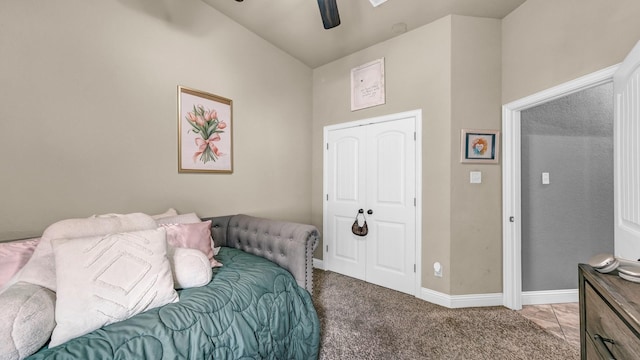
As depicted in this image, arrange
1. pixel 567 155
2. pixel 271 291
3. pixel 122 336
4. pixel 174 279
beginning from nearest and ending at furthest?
pixel 122 336, pixel 174 279, pixel 271 291, pixel 567 155

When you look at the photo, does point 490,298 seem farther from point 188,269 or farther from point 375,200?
point 188,269

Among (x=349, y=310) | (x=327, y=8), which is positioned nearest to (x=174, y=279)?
(x=349, y=310)

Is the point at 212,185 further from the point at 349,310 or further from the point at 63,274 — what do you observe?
the point at 349,310

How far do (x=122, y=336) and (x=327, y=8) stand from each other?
5.87ft

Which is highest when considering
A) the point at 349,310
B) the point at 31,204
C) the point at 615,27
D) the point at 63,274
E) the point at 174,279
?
the point at 615,27

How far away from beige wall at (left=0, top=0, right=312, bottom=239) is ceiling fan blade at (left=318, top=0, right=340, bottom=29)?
1338mm

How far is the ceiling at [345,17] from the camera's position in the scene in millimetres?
2160

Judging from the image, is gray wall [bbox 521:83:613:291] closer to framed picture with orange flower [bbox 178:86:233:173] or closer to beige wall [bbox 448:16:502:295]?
beige wall [bbox 448:16:502:295]

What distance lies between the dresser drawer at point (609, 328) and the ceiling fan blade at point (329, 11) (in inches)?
66.5

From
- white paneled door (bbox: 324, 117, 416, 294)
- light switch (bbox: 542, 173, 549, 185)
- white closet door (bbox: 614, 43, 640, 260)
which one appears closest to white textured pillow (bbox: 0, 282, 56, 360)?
white closet door (bbox: 614, 43, 640, 260)

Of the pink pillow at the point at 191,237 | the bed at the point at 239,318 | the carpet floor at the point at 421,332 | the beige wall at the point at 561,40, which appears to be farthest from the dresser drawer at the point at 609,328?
the pink pillow at the point at 191,237

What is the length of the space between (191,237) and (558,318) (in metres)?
3.05

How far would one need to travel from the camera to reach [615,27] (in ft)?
4.60

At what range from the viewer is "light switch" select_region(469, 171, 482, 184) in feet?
7.59
